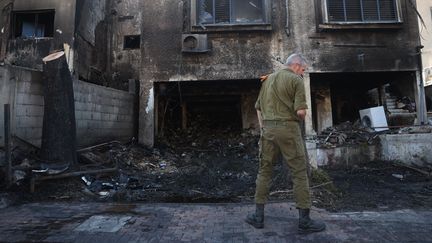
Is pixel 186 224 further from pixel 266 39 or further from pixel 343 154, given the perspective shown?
pixel 266 39

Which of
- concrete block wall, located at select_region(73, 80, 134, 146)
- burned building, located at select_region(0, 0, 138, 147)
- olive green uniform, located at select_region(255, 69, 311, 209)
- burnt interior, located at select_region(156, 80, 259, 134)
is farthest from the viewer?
burnt interior, located at select_region(156, 80, 259, 134)

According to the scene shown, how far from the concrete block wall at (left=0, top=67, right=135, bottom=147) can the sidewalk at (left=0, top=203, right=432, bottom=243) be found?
2432mm

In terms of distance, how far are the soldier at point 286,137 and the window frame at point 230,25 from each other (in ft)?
17.3

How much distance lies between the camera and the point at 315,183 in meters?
5.54

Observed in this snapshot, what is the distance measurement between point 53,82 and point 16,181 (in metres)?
1.93

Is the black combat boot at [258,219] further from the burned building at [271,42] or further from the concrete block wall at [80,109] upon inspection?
the burned building at [271,42]

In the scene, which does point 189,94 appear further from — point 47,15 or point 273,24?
point 47,15

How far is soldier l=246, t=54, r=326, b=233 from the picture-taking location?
11.8 ft

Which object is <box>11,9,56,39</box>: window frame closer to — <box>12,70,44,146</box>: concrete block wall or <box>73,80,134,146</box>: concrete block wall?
<box>73,80,134,146</box>: concrete block wall

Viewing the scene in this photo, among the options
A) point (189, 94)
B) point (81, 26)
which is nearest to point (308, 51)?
point (189, 94)

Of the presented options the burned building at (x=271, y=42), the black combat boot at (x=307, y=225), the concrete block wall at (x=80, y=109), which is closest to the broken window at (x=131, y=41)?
the burned building at (x=271, y=42)

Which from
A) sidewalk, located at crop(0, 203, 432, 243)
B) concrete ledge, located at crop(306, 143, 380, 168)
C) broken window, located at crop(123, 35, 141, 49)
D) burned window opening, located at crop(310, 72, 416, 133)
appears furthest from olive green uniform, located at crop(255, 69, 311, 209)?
broken window, located at crop(123, 35, 141, 49)

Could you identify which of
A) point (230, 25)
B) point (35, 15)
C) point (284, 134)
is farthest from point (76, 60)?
point (284, 134)

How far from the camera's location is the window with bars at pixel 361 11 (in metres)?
9.09
